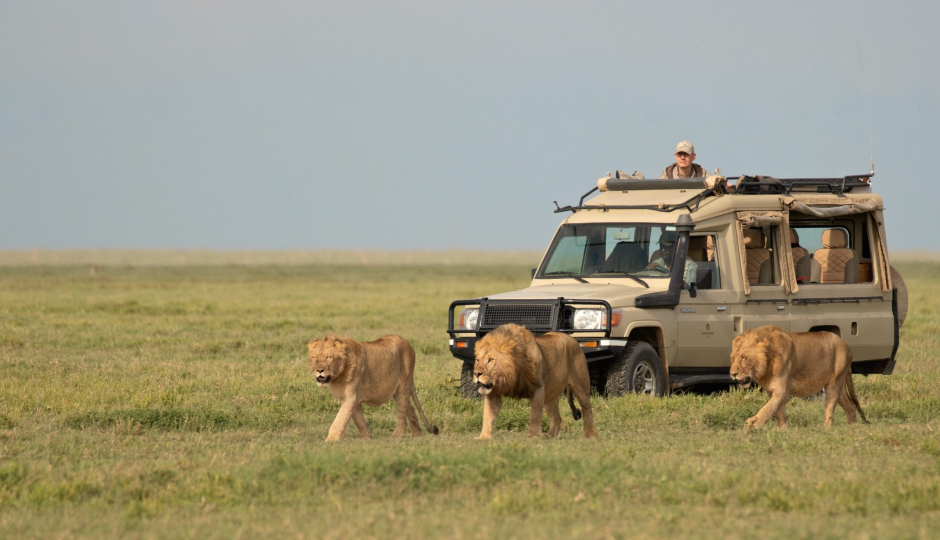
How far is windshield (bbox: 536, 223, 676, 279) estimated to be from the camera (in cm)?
1142

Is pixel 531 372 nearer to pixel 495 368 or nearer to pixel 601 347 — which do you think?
pixel 495 368

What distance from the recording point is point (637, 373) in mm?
10867

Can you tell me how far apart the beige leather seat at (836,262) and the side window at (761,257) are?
798mm

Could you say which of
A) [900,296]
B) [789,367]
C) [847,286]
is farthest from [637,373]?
[900,296]

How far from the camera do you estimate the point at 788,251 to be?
1162 cm

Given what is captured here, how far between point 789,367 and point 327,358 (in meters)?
3.90

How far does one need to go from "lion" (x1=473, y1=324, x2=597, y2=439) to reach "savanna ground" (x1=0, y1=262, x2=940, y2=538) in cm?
27

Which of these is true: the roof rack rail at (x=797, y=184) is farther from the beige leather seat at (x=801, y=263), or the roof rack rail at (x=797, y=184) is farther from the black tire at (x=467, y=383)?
the black tire at (x=467, y=383)

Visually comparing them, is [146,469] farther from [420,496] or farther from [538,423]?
[538,423]

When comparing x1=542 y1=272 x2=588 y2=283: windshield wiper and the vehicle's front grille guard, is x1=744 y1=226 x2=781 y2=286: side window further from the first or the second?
the vehicle's front grille guard

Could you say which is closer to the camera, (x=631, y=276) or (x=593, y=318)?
(x=593, y=318)

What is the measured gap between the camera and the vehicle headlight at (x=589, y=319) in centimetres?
1044

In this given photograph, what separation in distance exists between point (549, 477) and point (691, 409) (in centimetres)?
381

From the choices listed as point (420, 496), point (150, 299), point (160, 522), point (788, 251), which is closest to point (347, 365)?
point (420, 496)
